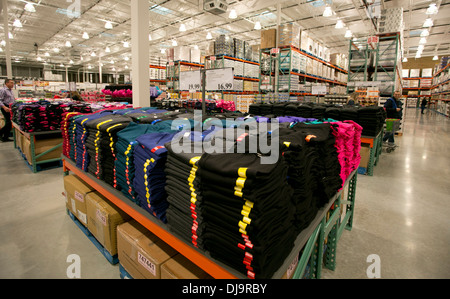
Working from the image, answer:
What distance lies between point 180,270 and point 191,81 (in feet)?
8.24

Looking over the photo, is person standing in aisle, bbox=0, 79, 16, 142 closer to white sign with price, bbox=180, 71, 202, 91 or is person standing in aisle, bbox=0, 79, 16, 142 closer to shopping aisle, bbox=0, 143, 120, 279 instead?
shopping aisle, bbox=0, 143, 120, 279

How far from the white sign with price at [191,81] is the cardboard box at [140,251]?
195cm

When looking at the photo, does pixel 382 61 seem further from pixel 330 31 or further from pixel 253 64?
pixel 330 31

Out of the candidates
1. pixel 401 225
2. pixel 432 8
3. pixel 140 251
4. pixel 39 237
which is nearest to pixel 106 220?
pixel 140 251

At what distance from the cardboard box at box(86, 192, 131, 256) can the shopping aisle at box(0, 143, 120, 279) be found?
227mm

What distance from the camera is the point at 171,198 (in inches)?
55.6

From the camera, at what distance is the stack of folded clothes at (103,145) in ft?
6.64

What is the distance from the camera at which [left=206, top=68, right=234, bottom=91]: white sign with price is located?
305 centimetres

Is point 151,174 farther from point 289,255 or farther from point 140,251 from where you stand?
point 289,255

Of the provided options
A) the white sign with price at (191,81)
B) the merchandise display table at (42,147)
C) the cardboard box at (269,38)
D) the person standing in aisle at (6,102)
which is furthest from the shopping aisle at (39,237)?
the cardboard box at (269,38)

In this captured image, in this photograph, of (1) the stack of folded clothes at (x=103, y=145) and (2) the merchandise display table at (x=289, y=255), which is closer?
(2) the merchandise display table at (x=289, y=255)

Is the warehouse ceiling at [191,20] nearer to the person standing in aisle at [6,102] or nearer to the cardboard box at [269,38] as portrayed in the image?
the cardboard box at [269,38]

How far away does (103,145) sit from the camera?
2117 mm

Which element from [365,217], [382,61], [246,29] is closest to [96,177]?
[365,217]
